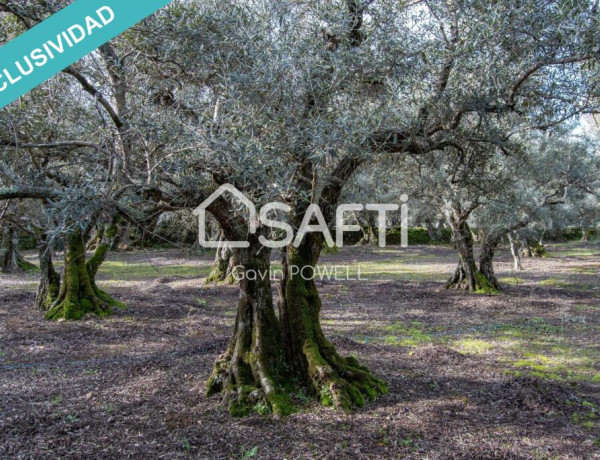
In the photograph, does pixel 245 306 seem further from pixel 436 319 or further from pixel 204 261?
pixel 204 261

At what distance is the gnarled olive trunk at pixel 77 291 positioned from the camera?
1130 cm

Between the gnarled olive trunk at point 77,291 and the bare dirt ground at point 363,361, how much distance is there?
40 cm

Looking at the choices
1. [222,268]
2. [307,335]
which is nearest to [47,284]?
[222,268]

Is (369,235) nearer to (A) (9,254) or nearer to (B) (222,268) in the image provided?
(B) (222,268)

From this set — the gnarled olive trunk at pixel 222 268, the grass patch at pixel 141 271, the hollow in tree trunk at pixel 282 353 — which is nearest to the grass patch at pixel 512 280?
the gnarled olive trunk at pixel 222 268

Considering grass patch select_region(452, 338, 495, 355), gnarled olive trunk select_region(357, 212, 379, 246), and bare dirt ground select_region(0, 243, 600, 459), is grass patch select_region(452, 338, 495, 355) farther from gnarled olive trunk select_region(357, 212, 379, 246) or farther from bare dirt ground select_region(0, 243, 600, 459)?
gnarled olive trunk select_region(357, 212, 379, 246)

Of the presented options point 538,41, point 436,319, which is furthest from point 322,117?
point 436,319

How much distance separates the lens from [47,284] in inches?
481

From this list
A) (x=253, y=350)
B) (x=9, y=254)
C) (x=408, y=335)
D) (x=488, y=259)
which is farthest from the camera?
(x=9, y=254)

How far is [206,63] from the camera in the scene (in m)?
4.84

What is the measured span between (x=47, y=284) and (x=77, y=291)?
3.79 feet

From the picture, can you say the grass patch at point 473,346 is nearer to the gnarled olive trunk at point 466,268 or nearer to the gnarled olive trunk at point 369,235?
the gnarled olive trunk at point 466,268

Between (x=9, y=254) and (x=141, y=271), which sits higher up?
(x=9, y=254)

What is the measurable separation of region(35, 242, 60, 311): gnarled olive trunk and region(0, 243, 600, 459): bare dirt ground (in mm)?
481
